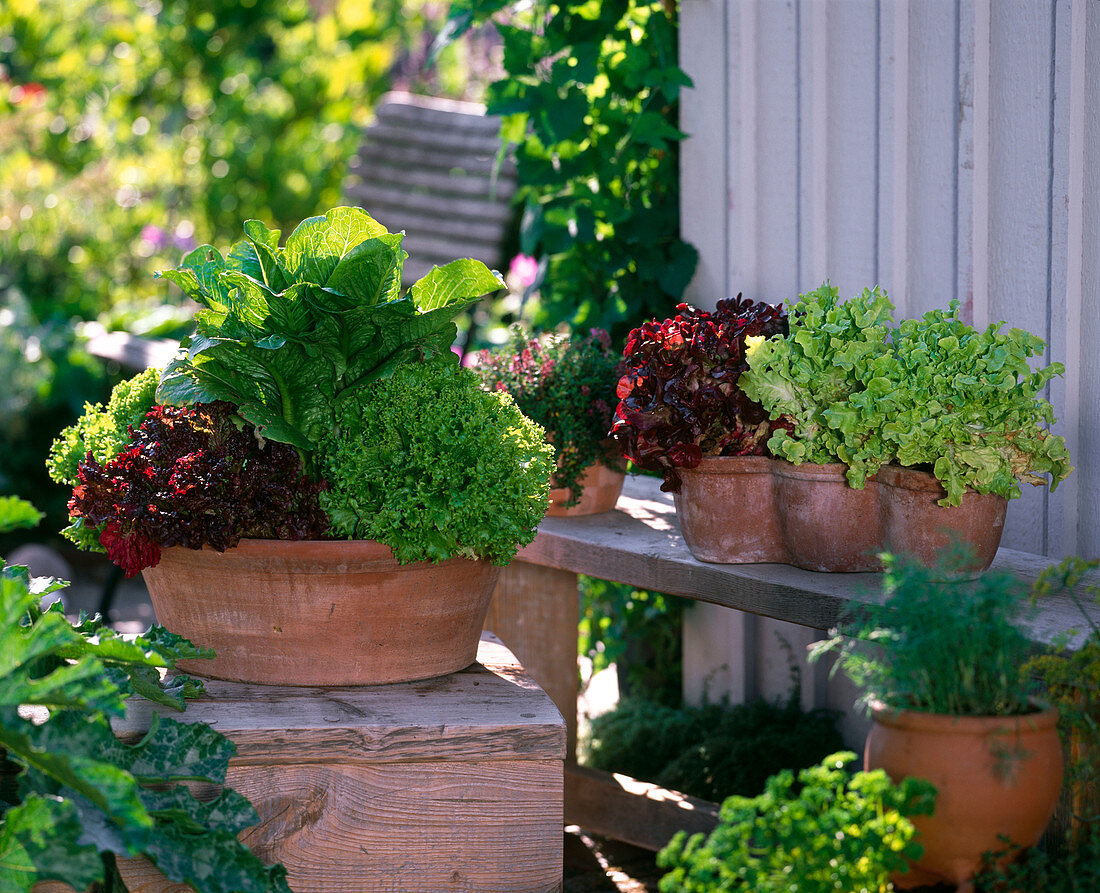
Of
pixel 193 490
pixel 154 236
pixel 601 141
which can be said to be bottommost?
pixel 193 490

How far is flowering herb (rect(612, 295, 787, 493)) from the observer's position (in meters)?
1.83

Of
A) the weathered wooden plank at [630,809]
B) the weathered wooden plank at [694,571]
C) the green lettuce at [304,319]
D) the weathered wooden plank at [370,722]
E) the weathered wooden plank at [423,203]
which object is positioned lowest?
the weathered wooden plank at [630,809]

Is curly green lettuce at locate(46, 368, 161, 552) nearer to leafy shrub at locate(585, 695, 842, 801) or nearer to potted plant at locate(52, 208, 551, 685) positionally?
potted plant at locate(52, 208, 551, 685)

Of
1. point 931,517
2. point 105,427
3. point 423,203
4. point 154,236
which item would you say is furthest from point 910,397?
point 154,236

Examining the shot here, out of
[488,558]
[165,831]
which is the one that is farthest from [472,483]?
[165,831]

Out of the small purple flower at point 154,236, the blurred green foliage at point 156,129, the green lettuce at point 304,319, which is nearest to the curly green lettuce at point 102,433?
the green lettuce at point 304,319

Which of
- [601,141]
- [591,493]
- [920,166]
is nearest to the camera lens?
[920,166]

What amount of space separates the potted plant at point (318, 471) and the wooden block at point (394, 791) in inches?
5.0

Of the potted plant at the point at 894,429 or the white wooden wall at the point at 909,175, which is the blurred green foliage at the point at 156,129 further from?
the potted plant at the point at 894,429

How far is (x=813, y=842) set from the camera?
1.18 metres

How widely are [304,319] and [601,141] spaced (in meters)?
1.30

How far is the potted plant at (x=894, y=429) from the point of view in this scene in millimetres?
1637

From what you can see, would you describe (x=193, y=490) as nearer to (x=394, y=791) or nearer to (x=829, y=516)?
(x=394, y=791)

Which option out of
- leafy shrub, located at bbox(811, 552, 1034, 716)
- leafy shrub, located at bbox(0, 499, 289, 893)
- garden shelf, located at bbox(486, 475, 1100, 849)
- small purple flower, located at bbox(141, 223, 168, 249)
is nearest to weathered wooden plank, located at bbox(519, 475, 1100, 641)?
garden shelf, located at bbox(486, 475, 1100, 849)
